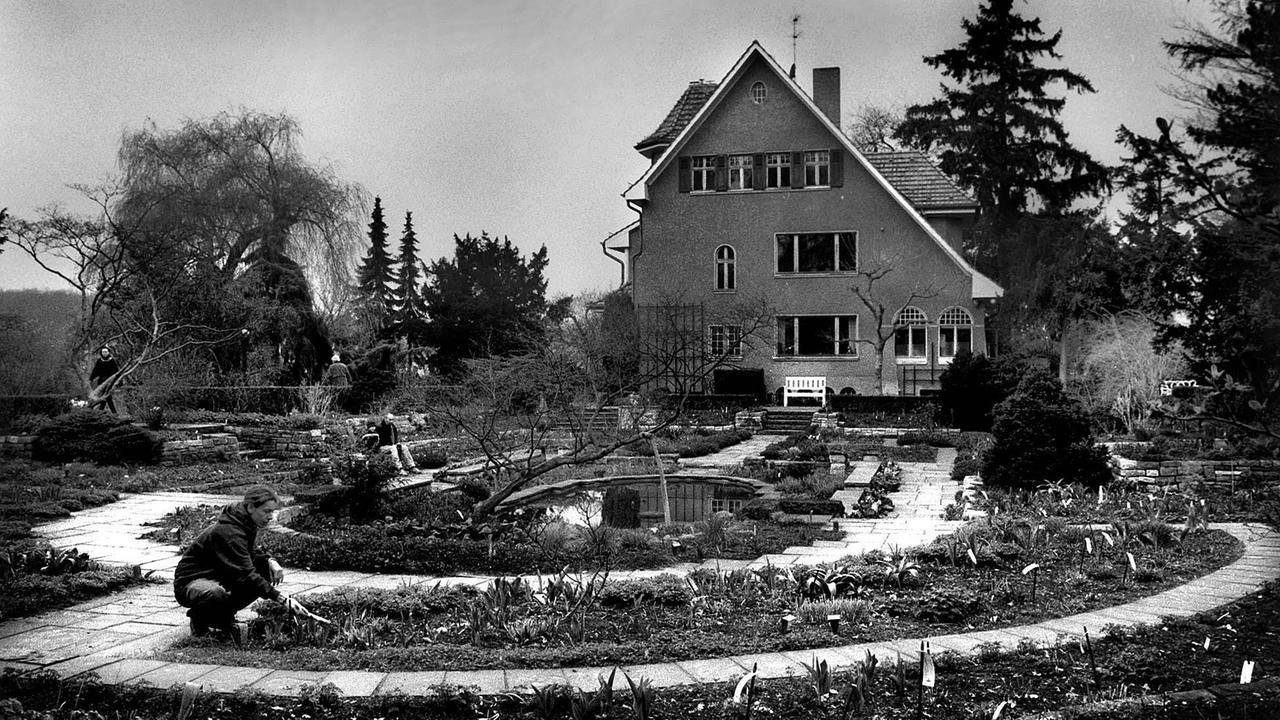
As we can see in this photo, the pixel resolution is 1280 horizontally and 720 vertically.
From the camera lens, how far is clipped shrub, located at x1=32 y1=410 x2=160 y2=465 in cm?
1533

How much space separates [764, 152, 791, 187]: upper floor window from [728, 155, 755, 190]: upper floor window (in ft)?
1.66

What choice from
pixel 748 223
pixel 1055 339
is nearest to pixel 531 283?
pixel 748 223

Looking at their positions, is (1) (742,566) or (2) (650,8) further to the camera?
(2) (650,8)

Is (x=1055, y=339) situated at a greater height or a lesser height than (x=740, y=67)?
lesser

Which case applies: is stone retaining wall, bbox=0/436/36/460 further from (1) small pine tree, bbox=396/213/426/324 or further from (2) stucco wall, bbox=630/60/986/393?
(1) small pine tree, bbox=396/213/426/324

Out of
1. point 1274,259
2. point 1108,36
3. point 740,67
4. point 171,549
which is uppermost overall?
point 740,67

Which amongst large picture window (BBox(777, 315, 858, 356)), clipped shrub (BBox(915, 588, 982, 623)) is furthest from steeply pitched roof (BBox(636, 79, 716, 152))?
clipped shrub (BBox(915, 588, 982, 623))

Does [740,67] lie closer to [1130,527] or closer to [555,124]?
[555,124]

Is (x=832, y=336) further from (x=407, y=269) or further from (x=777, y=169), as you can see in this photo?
(x=407, y=269)

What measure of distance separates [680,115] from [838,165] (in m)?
6.19

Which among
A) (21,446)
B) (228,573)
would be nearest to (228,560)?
(228,573)

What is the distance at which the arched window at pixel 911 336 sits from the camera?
2808 cm

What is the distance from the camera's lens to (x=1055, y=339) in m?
28.7

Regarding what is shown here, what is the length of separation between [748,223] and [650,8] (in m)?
21.3
